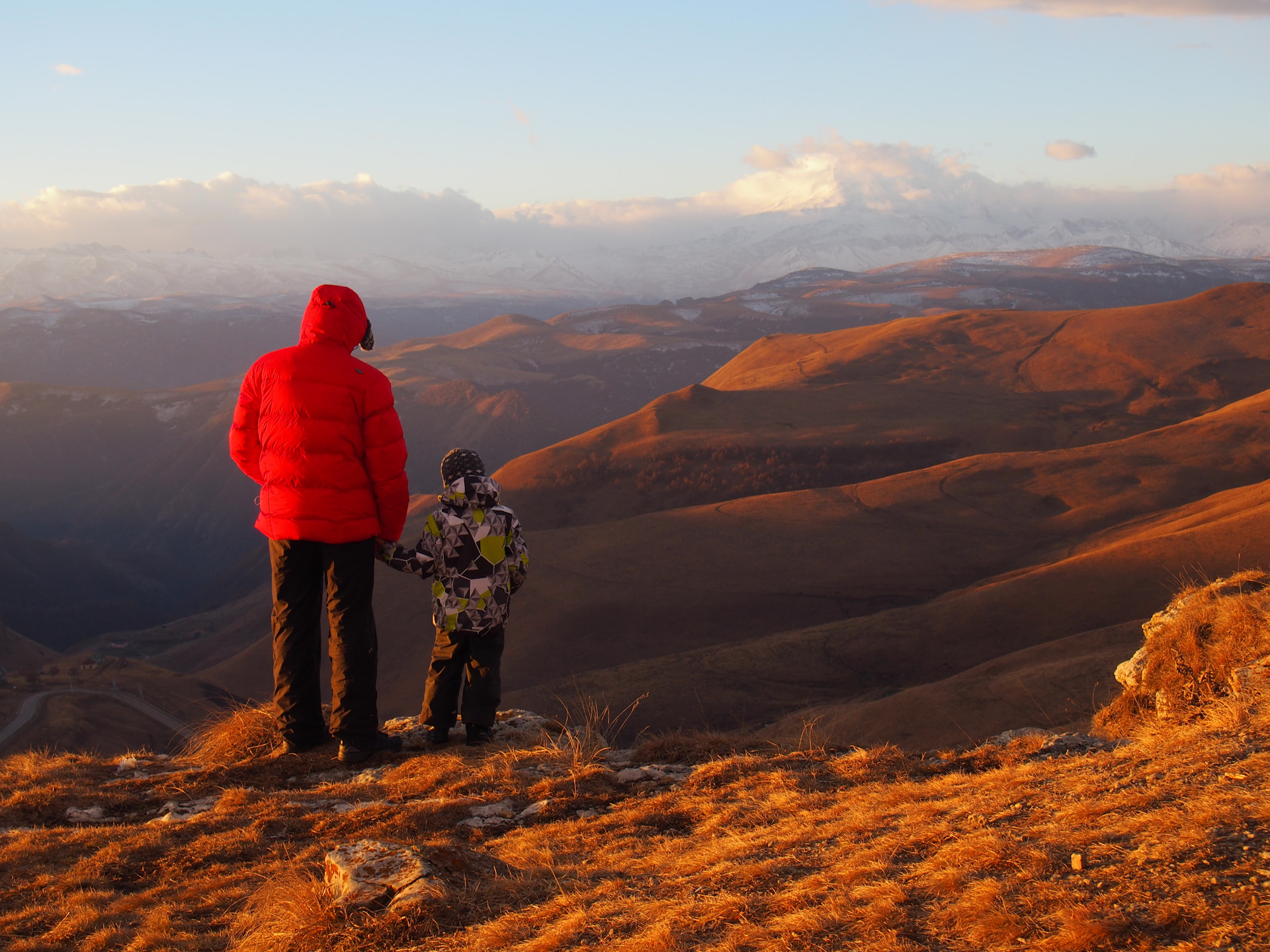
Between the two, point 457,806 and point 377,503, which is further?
point 377,503

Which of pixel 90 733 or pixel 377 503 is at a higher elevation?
pixel 377 503

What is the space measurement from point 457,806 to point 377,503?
1668mm

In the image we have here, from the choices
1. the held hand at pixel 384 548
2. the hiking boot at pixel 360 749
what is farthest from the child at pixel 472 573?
the hiking boot at pixel 360 749

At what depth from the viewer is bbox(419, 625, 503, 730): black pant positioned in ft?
19.4

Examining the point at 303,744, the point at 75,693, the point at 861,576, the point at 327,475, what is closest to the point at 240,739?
the point at 303,744

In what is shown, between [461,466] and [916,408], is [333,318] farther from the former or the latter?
[916,408]

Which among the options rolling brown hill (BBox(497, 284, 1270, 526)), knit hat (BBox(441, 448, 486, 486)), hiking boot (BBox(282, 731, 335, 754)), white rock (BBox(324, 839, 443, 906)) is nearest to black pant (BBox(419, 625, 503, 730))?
hiking boot (BBox(282, 731, 335, 754))

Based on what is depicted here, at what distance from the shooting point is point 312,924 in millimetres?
3184

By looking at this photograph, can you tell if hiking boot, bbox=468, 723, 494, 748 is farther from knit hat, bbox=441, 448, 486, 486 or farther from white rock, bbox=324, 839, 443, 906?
white rock, bbox=324, 839, 443, 906

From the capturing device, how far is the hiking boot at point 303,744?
581cm

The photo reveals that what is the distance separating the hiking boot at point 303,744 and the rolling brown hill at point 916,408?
1804 inches

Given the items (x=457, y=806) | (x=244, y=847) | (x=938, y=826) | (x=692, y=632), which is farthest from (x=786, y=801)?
(x=692, y=632)

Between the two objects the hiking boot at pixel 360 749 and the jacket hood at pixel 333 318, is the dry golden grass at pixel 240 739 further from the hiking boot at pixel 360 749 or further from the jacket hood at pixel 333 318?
the jacket hood at pixel 333 318

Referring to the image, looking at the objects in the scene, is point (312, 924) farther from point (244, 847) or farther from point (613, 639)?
point (613, 639)
